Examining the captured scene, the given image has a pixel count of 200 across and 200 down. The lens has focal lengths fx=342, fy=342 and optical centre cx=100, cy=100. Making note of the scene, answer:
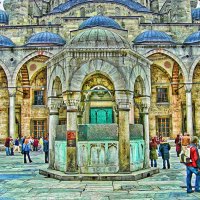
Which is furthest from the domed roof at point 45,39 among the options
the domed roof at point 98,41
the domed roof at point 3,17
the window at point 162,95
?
the domed roof at point 98,41

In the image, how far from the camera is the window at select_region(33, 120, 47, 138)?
23.5m

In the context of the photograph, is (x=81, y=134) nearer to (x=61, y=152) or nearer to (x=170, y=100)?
(x=61, y=152)

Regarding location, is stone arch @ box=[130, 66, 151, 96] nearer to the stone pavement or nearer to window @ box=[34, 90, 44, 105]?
the stone pavement

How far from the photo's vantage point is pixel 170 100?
920 inches

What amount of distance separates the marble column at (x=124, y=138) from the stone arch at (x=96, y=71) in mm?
473

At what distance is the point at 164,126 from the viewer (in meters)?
23.4

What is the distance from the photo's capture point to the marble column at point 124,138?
740cm

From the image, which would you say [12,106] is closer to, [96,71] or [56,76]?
[56,76]

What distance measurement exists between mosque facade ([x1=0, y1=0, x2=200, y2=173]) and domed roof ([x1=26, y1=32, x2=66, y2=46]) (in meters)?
0.07

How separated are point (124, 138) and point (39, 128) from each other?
16.9m

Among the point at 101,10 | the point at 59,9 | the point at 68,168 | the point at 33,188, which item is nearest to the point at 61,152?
the point at 68,168

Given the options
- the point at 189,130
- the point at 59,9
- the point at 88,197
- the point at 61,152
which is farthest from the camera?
the point at 59,9

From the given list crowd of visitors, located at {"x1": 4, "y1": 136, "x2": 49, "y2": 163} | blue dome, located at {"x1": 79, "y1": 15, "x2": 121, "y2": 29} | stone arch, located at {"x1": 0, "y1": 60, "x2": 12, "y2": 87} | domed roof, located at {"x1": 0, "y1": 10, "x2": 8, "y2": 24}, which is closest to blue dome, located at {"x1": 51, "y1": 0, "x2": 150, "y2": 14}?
domed roof, located at {"x1": 0, "y1": 10, "x2": 8, "y2": 24}

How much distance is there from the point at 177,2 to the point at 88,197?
2349cm
